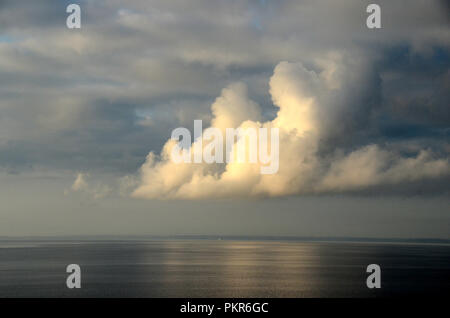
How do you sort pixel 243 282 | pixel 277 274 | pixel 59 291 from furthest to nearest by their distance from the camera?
pixel 277 274 < pixel 243 282 < pixel 59 291

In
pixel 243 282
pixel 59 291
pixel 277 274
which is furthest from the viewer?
pixel 277 274
